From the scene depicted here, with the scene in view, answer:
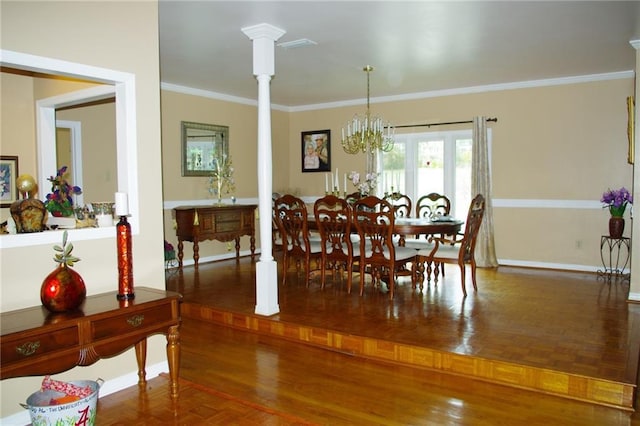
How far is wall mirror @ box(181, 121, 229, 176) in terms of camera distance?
22.6ft

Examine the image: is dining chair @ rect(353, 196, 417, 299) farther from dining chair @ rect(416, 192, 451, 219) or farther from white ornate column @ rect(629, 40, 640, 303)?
white ornate column @ rect(629, 40, 640, 303)

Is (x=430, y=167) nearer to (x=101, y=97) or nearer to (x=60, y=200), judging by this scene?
(x=101, y=97)

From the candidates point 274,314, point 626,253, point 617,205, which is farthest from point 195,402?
point 626,253

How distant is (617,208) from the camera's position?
18.7 ft

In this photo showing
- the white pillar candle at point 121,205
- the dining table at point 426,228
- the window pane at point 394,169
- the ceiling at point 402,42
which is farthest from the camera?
the window pane at point 394,169

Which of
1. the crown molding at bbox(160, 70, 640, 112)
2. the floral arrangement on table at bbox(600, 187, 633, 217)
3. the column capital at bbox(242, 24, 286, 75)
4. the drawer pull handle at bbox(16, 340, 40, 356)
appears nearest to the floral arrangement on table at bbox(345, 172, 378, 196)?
the column capital at bbox(242, 24, 286, 75)

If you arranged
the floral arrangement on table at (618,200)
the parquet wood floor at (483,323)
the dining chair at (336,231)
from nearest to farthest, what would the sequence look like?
the parquet wood floor at (483,323) < the dining chair at (336,231) < the floral arrangement on table at (618,200)

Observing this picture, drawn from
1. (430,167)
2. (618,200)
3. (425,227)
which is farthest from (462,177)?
(425,227)

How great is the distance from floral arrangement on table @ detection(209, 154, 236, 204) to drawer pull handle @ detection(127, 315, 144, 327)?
14.8 feet

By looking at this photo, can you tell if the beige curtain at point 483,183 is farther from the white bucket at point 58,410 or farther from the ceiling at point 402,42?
the white bucket at point 58,410

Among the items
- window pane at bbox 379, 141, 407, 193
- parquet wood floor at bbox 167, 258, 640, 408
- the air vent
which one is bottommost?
parquet wood floor at bbox 167, 258, 640, 408

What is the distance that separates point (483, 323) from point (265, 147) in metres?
2.30

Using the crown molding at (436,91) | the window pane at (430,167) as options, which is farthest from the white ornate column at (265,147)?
the window pane at (430,167)

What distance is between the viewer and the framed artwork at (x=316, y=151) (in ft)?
27.5
